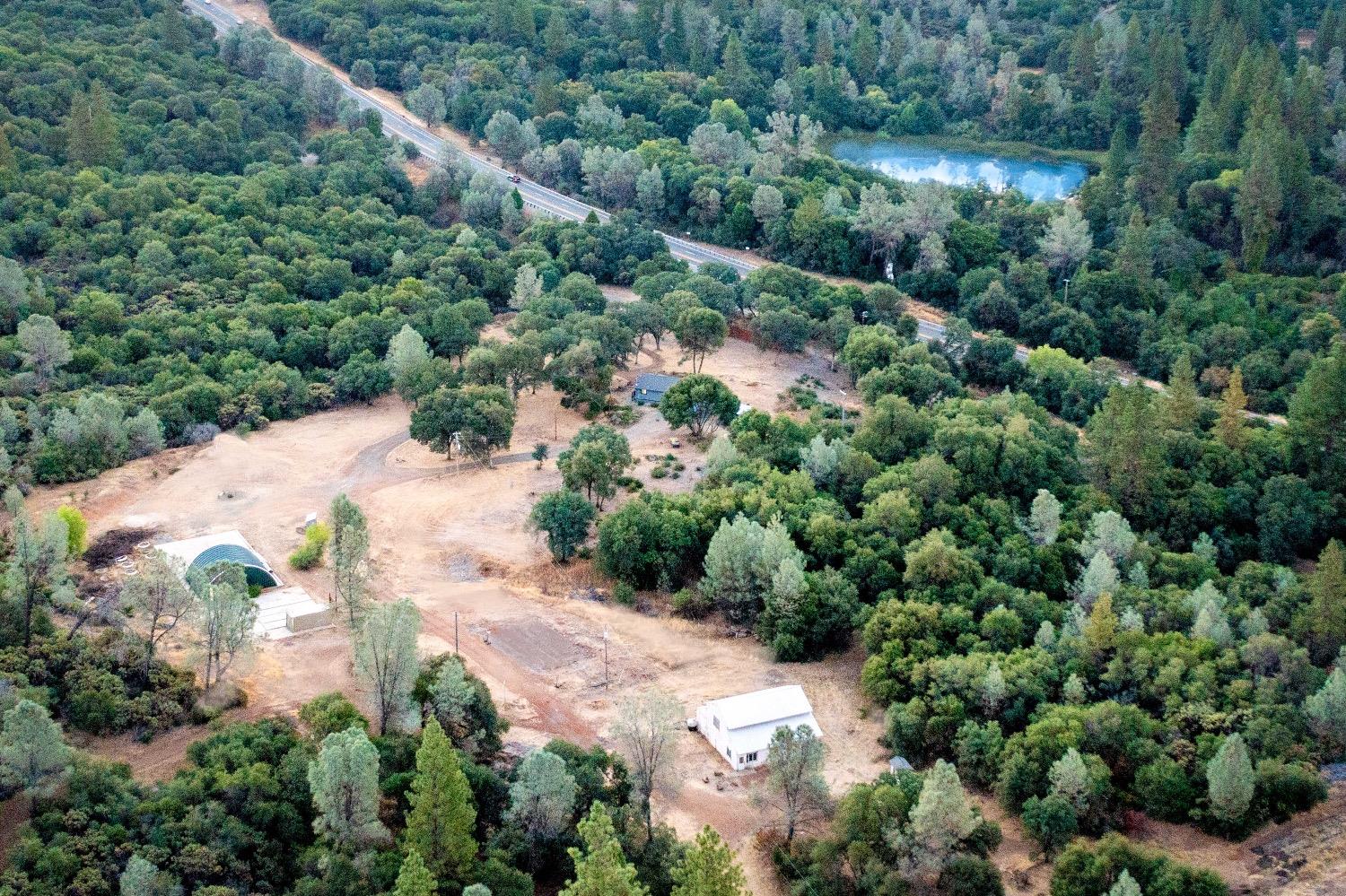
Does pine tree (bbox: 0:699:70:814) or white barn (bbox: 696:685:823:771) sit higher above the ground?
pine tree (bbox: 0:699:70:814)

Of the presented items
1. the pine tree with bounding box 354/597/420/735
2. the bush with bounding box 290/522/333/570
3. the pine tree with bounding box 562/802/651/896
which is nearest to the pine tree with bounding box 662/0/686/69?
the bush with bounding box 290/522/333/570

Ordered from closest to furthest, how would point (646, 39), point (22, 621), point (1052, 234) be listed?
point (22, 621)
point (1052, 234)
point (646, 39)

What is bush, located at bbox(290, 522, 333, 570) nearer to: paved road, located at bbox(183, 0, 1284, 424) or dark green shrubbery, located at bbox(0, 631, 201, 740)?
dark green shrubbery, located at bbox(0, 631, 201, 740)

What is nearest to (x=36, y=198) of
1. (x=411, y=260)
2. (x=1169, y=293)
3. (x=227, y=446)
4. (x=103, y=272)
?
(x=103, y=272)

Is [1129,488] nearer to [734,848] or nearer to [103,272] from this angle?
[734,848]

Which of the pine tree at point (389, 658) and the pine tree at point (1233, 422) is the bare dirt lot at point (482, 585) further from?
the pine tree at point (1233, 422)

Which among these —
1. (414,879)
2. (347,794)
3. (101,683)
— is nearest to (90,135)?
(101,683)
